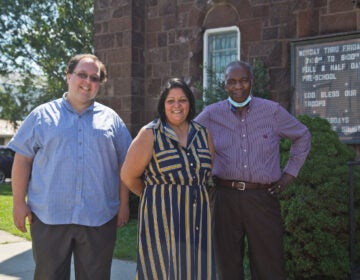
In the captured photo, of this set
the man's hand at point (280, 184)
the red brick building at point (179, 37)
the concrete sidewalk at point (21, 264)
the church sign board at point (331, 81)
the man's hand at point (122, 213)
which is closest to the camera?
the man's hand at point (122, 213)

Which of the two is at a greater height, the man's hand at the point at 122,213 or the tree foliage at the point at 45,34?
the tree foliage at the point at 45,34

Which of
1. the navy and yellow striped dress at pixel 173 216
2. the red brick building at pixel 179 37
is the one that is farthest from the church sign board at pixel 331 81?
the navy and yellow striped dress at pixel 173 216

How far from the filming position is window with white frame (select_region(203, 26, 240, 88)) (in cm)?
806

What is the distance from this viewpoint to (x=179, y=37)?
8578 millimetres

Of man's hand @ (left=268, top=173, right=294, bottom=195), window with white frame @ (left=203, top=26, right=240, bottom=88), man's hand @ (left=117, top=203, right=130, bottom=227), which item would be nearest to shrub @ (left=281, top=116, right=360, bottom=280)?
man's hand @ (left=268, top=173, right=294, bottom=195)

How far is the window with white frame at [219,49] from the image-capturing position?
8.06 meters

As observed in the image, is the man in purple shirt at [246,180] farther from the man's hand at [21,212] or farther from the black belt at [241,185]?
the man's hand at [21,212]

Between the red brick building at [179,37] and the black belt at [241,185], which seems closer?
the black belt at [241,185]

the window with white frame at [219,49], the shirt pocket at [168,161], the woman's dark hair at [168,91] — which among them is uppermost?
the window with white frame at [219,49]

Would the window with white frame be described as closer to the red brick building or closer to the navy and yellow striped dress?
the red brick building

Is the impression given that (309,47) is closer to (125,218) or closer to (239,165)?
(239,165)

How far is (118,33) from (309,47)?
3.44 metres

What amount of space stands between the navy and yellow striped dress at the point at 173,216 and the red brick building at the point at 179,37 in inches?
174

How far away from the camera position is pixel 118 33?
8.92 metres
